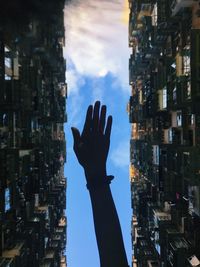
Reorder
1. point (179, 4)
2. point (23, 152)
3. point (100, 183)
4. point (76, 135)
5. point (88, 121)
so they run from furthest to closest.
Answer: point (23, 152)
point (179, 4)
point (76, 135)
point (88, 121)
point (100, 183)

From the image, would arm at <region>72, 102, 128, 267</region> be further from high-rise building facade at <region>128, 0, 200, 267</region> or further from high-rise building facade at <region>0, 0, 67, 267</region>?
high-rise building facade at <region>128, 0, 200, 267</region>

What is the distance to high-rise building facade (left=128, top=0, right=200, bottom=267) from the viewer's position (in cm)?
2767

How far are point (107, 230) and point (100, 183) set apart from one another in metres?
1.83

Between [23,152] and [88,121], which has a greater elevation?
[88,121]

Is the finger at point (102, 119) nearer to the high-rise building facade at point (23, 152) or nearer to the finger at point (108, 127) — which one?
the finger at point (108, 127)

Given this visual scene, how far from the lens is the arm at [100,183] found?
481 inches

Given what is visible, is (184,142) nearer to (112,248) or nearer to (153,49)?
(153,49)

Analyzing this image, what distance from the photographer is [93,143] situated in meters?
15.1

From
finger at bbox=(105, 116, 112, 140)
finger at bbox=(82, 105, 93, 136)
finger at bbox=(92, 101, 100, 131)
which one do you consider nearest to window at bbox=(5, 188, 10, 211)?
finger at bbox=(82, 105, 93, 136)

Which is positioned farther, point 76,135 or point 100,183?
point 76,135

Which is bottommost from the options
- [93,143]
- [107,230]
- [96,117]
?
[107,230]

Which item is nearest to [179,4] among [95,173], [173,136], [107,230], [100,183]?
[173,136]

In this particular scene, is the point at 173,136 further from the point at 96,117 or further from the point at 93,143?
the point at 96,117

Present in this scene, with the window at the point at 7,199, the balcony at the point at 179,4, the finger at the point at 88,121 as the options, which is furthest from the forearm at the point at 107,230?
the balcony at the point at 179,4
